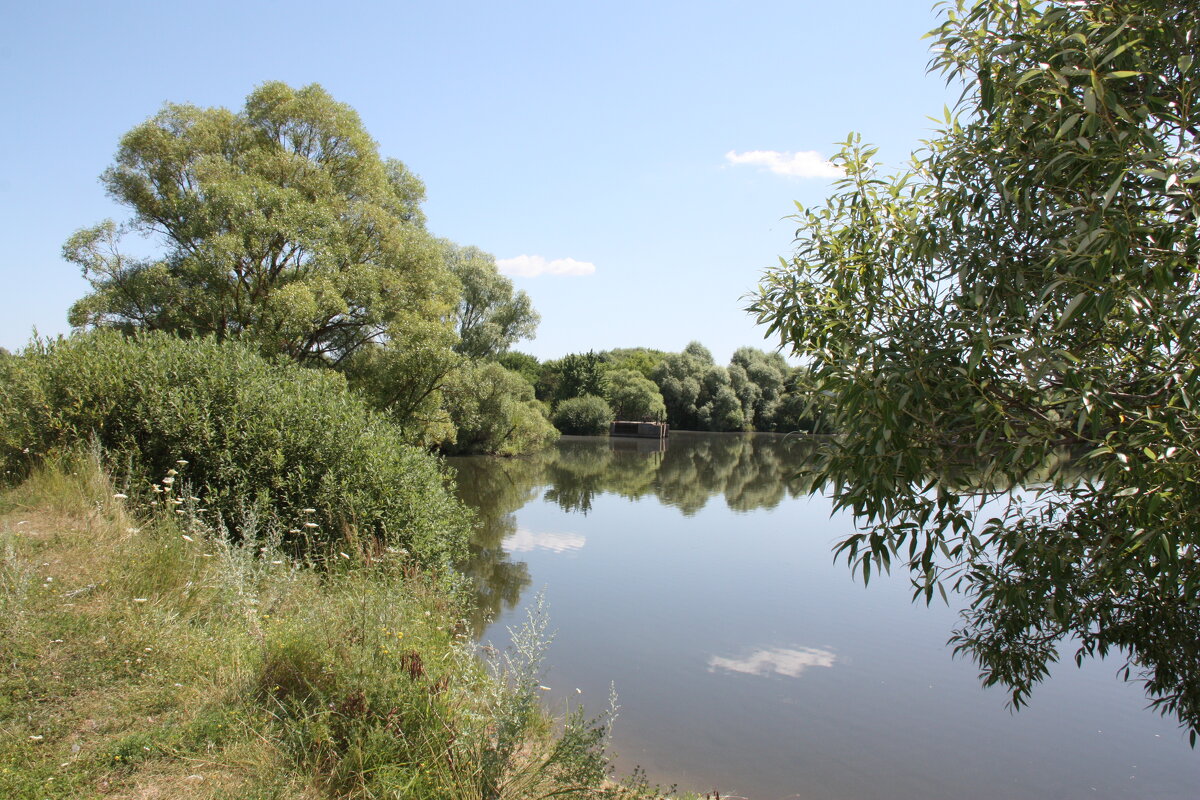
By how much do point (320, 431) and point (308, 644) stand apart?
5.51 metres

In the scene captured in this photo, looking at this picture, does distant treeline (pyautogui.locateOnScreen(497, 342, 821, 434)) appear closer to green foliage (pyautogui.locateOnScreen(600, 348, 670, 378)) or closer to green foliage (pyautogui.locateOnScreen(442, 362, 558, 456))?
green foliage (pyautogui.locateOnScreen(600, 348, 670, 378))

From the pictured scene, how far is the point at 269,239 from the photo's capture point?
1850 cm

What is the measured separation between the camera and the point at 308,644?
4680mm

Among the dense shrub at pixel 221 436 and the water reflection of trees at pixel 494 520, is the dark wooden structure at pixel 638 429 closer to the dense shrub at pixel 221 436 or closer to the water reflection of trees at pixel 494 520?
the water reflection of trees at pixel 494 520

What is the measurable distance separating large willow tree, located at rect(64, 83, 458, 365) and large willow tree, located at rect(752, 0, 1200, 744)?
1656 centimetres

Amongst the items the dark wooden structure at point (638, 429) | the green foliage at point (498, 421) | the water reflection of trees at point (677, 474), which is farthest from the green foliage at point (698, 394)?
the green foliage at point (498, 421)

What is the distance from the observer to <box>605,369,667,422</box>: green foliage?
6525 centimetres

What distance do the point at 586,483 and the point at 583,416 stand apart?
3169 cm

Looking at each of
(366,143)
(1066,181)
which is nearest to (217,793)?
(1066,181)

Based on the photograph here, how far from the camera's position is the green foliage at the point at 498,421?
119ft

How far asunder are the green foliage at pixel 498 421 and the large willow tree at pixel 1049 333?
98.1 feet

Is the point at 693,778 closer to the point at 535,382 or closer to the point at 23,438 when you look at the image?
the point at 23,438

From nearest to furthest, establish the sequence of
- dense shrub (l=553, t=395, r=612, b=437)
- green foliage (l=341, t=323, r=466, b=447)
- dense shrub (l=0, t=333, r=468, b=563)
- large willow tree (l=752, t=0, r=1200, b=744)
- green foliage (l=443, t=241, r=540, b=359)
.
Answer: large willow tree (l=752, t=0, r=1200, b=744)
dense shrub (l=0, t=333, r=468, b=563)
green foliage (l=341, t=323, r=466, b=447)
green foliage (l=443, t=241, r=540, b=359)
dense shrub (l=553, t=395, r=612, b=437)

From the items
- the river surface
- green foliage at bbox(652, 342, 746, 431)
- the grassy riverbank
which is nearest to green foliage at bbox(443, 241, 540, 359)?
the river surface
